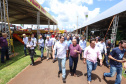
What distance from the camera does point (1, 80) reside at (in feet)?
11.3

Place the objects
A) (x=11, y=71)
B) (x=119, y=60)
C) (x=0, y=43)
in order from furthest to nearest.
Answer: (x=0, y=43), (x=11, y=71), (x=119, y=60)

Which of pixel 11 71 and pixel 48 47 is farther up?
pixel 48 47

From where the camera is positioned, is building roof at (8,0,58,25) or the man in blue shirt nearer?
the man in blue shirt

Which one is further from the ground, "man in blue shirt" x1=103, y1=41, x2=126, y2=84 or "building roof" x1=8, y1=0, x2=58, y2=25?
"building roof" x1=8, y1=0, x2=58, y2=25

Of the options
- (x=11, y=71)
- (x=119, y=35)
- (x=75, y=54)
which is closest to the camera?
(x=75, y=54)

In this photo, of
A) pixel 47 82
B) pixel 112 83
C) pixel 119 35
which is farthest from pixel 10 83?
pixel 119 35

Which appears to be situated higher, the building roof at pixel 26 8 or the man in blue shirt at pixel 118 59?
→ the building roof at pixel 26 8

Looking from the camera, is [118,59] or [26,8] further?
[26,8]

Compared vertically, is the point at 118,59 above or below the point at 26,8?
below

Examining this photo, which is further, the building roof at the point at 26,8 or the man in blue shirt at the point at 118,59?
the building roof at the point at 26,8

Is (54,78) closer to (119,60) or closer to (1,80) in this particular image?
(1,80)

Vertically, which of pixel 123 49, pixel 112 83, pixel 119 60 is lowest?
Answer: pixel 112 83

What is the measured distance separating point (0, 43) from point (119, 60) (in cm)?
634

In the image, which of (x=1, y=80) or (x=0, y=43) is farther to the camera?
(x=0, y=43)
